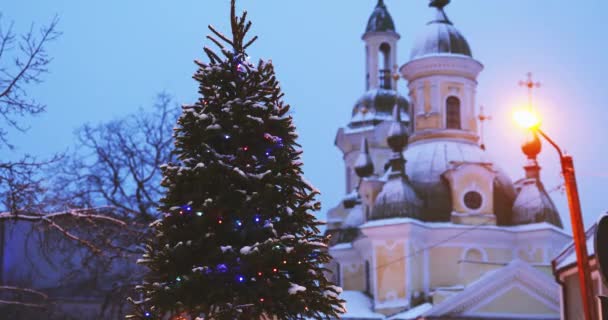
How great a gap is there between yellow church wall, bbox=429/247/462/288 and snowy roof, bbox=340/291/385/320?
2883 mm

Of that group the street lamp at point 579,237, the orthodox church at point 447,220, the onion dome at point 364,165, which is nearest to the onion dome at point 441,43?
the orthodox church at point 447,220

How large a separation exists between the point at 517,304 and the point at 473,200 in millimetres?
8061

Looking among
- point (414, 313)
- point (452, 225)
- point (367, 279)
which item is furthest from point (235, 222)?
point (367, 279)

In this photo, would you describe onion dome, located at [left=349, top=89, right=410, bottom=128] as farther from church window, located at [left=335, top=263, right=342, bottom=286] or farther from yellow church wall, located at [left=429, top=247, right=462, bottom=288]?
yellow church wall, located at [left=429, top=247, right=462, bottom=288]

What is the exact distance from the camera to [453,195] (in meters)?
50.0

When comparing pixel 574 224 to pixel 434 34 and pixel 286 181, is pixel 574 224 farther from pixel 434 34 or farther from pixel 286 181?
pixel 434 34

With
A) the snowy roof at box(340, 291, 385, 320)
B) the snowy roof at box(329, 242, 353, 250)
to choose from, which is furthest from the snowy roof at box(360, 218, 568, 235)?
the snowy roof at box(329, 242, 353, 250)

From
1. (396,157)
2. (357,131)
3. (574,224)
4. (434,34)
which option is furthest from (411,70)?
(574,224)

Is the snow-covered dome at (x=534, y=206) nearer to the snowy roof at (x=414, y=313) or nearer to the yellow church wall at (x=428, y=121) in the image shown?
the yellow church wall at (x=428, y=121)

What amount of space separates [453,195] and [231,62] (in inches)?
1524

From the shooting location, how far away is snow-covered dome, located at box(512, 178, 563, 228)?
4953cm

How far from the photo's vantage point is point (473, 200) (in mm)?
50031

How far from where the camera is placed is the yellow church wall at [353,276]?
5510 cm

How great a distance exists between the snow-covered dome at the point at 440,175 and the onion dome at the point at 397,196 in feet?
2.74
